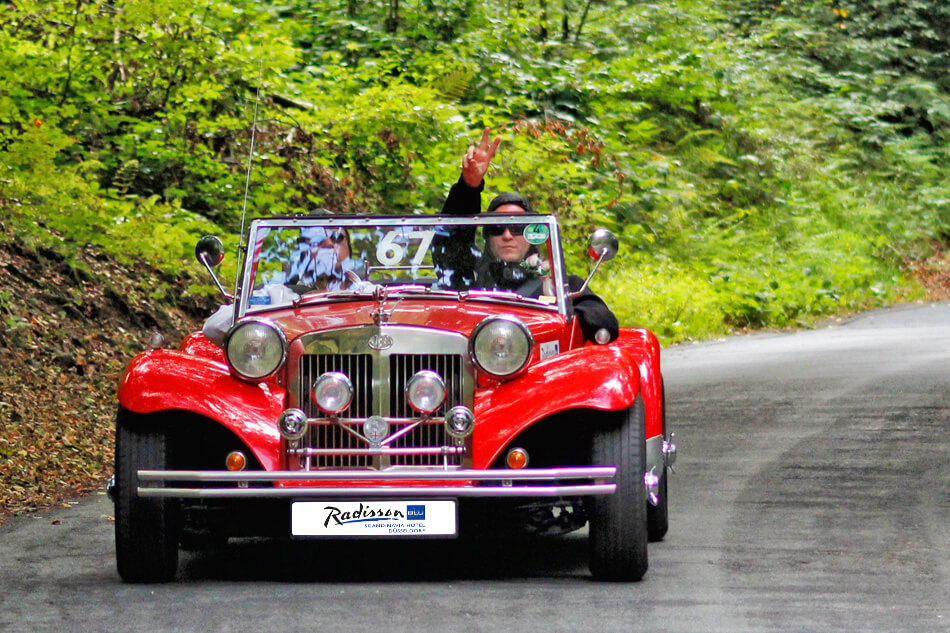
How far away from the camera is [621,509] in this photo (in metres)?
6.57

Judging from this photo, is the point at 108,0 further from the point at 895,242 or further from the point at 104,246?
the point at 895,242

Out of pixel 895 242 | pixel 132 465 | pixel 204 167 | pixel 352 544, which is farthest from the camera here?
pixel 895 242

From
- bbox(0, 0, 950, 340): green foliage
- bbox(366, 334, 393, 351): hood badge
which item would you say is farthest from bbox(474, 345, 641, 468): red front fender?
bbox(0, 0, 950, 340): green foliage

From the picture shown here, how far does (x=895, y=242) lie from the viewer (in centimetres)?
2931

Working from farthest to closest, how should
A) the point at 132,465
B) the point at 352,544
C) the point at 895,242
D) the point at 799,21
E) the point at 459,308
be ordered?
the point at 799,21 < the point at 895,242 < the point at 352,544 < the point at 459,308 < the point at 132,465

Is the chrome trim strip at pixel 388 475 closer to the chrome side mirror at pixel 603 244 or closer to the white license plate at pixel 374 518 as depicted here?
the white license plate at pixel 374 518

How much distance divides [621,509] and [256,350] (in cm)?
174

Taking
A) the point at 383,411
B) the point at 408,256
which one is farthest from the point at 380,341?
the point at 408,256

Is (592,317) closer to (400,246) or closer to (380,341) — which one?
(400,246)

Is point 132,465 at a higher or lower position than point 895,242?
higher

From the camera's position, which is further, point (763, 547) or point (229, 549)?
point (229, 549)

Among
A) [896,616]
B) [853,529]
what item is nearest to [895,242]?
[853,529]

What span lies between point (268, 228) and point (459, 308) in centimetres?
125

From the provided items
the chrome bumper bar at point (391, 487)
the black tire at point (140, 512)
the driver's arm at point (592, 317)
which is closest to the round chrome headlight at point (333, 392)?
the chrome bumper bar at point (391, 487)
